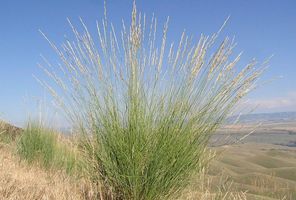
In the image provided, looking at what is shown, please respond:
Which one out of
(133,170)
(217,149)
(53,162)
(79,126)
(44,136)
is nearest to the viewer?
(133,170)

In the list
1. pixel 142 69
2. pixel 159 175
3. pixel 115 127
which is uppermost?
pixel 142 69

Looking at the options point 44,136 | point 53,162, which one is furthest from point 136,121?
point 44,136

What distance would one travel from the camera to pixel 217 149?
4.67m

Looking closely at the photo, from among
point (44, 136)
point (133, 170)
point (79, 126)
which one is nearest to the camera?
point (133, 170)

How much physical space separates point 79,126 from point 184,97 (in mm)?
937

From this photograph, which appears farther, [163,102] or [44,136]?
[44,136]

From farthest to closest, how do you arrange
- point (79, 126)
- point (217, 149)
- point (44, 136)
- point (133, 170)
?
point (44, 136), point (217, 149), point (79, 126), point (133, 170)

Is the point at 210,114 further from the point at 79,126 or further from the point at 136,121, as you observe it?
the point at 79,126

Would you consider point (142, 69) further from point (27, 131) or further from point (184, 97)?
point (27, 131)

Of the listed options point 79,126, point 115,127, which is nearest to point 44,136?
point 79,126

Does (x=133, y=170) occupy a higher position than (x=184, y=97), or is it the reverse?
(x=184, y=97)

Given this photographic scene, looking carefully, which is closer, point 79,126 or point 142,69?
point 142,69

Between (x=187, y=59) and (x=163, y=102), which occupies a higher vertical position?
(x=187, y=59)

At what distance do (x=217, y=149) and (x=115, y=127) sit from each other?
1288mm
